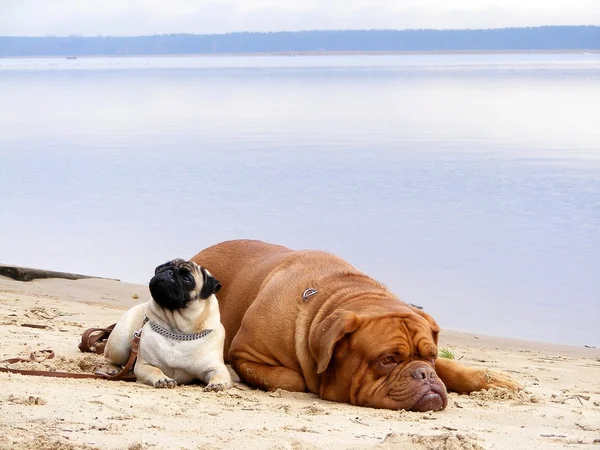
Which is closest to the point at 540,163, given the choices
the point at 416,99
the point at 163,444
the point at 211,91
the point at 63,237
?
the point at 63,237

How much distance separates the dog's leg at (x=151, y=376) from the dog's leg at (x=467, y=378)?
1648 millimetres

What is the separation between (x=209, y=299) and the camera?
243 inches

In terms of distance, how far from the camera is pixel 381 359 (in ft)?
18.5

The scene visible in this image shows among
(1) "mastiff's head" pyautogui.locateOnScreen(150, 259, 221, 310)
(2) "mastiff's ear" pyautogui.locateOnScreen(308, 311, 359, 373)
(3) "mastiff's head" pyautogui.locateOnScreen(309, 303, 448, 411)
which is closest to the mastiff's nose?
(3) "mastiff's head" pyautogui.locateOnScreen(309, 303, 448, 411)

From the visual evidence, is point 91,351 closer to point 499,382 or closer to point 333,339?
point 333,339

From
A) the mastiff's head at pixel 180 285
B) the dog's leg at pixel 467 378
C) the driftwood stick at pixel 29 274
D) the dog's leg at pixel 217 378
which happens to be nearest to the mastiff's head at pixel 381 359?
the dog's leg at pixel 467 378

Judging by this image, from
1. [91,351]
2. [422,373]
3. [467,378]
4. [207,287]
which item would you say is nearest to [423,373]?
[422,373]

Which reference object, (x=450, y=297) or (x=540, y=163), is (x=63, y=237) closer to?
(x=450, y=297)

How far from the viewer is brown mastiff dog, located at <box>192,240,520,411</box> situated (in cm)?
564

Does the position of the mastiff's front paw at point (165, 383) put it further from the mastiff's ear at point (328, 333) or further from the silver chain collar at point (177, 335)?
Result: the mastiff's ear at point (328, 333)

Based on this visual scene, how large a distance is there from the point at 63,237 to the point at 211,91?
45.5m

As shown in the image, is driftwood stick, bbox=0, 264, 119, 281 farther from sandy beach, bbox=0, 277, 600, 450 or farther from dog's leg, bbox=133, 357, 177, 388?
dog's leg, bbox=133, 357, 177, 388

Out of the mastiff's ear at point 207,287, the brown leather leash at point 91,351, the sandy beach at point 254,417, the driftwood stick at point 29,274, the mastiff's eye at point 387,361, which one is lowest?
the driftwood stick at point 29,274

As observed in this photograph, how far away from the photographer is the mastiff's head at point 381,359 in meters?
5.59
